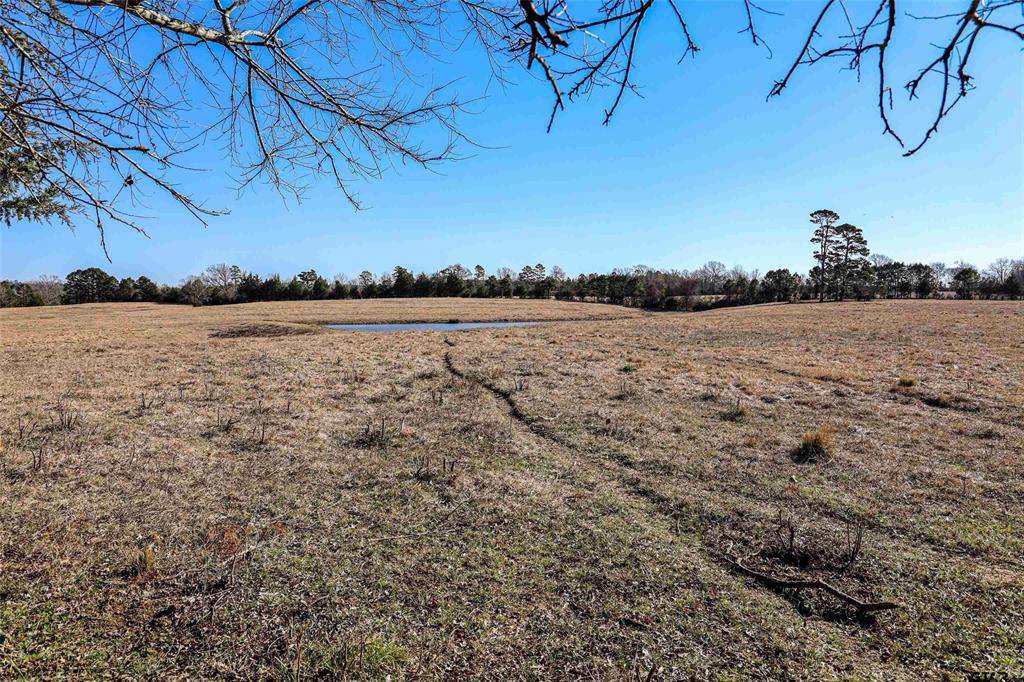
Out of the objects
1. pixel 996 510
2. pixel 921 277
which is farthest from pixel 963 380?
pixel 921 277

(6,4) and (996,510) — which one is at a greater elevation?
(6,4)

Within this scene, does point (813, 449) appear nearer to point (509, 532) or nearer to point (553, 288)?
point (509, 532)

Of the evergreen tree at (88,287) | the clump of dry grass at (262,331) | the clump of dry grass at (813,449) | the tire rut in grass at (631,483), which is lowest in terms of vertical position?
the tire rut in grass at (631,483)

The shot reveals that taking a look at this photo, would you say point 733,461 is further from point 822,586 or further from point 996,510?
point 822,586

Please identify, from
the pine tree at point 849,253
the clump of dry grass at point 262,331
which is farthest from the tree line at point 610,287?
the clump of dry grass at point 262,331

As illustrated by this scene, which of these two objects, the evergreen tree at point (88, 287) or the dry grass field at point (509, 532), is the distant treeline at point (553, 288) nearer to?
the evergreen tree at point (88, 287)

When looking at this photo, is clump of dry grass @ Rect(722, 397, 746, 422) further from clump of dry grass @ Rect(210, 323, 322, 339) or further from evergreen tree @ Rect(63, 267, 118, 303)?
evergreen tree @ Rect(63, 267, 118, 303)

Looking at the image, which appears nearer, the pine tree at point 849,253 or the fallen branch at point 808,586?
the fallen branch at point 808,586

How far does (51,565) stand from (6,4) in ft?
14.6

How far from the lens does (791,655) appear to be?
3.41 meters

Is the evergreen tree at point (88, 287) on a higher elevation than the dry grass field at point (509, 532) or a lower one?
higher

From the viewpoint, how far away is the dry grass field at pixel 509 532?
3469mm

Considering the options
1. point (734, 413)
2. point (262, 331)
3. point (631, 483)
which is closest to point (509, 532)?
point (631, 483)

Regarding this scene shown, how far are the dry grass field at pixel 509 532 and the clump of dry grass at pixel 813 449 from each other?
0.14 feet
